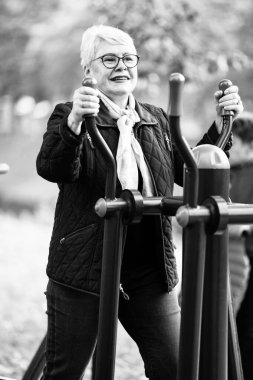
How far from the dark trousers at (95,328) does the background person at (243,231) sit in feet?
4.20

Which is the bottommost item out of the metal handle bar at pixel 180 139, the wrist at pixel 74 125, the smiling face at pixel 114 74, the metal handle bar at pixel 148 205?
the metal handle bar at pixel 148 205

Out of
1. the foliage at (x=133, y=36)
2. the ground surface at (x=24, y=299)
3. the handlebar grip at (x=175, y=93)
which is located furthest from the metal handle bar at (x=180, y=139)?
the foliage at (x=133, y=36)

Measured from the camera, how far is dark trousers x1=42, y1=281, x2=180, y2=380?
236 centimetres

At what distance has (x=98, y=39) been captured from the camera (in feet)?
7.93

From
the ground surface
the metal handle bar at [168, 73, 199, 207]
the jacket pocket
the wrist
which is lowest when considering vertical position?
the ground surface

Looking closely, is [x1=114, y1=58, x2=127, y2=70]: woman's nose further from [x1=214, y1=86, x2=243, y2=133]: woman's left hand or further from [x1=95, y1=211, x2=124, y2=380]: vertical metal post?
[x1=95, y1=211, x2=124, y2=380]: vertical metal post

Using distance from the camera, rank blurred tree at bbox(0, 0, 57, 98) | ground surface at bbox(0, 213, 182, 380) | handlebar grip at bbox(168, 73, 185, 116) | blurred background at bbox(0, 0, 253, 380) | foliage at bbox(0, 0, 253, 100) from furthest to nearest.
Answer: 1. blurred tree at bbox(0, 0, 57, 98)
2. foliage at bbox(0, 0, 253, 100)
3. blurred background at bbox(0, 0, 253, 380)
4. ground surface at bbox(0, 213, 182, 380)
5. handlebar grip at bbox(168, 73, 185, 116)

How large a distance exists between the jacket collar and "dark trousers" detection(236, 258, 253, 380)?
1492 millimetres

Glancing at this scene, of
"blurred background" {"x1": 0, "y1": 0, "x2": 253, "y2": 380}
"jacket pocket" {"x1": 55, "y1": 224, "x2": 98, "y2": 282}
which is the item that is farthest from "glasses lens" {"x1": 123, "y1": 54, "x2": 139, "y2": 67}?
"blurred background" {"x1": 0, "y1": 0, "x2": 253, "y2": 380}

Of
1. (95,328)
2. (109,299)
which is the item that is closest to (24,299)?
(95,328)

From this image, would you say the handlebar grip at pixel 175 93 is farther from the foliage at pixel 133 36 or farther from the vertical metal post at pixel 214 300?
the foliage at pixel 133 36

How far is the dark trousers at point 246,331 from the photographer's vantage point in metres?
3.45

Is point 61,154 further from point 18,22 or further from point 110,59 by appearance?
point 18,22

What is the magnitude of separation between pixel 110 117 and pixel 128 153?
0.57ft
